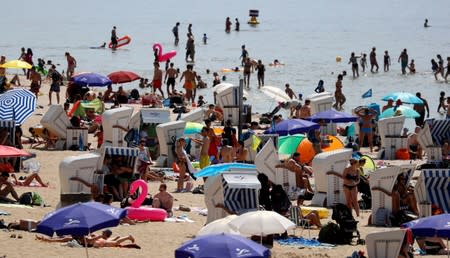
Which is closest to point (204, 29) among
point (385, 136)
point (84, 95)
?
point (84, 95)

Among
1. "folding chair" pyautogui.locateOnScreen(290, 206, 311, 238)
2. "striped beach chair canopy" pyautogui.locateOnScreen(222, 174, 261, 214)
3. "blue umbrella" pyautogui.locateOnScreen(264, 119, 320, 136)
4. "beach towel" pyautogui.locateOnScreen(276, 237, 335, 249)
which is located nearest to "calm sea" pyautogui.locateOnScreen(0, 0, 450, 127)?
"blue umbrella" pyautogui.locateOnScreen(264, 119, 320, 136)

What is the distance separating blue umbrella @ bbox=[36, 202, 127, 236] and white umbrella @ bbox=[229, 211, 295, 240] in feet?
4.34

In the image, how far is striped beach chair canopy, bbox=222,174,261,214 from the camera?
1470 centimetres

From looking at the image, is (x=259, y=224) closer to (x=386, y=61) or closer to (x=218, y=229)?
(x=218, y=229)

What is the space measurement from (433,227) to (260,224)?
174cm

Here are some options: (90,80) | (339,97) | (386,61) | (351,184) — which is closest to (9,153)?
(351,184)

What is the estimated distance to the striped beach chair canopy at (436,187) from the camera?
52.3 feet

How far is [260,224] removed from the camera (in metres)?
12.8

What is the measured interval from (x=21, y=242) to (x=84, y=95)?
14016mm

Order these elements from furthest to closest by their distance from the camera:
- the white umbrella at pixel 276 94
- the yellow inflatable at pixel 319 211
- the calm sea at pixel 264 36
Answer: the calm sea at pixel 264 36 → the white umbrella at pixel 276 94 → the yellow inflatable at pixel 319 211

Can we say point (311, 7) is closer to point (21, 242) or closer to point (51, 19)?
point (51, 19)

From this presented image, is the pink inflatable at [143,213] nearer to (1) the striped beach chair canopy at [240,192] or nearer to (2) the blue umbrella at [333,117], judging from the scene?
(1) the striped beach chair canopy at [240,192]

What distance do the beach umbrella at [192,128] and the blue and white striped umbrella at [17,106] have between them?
265 cm

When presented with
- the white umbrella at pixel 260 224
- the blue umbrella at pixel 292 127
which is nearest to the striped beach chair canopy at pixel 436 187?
the white umbrella at pixel 260 224
